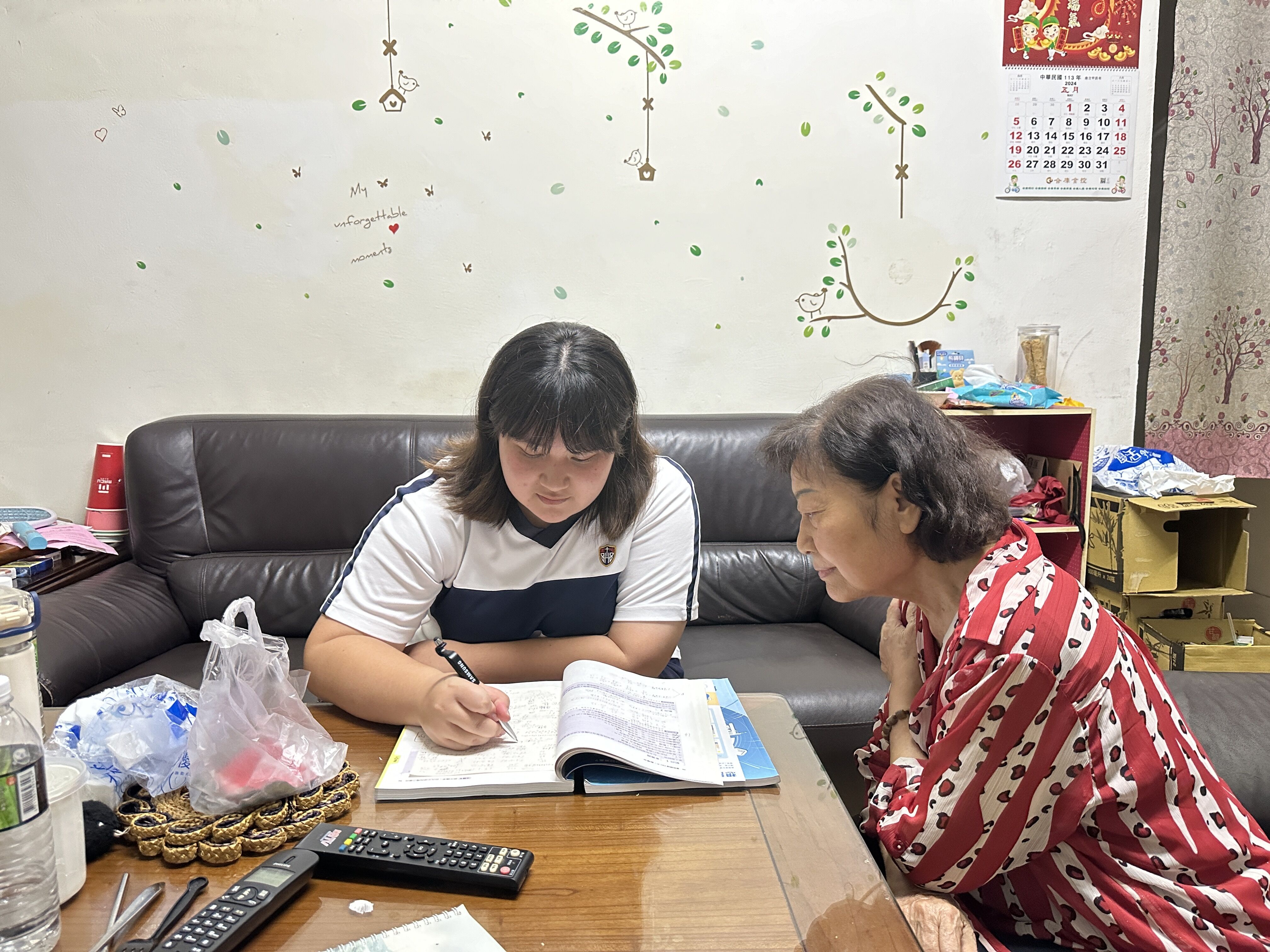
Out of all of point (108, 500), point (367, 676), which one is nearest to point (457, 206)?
point (108, 500)

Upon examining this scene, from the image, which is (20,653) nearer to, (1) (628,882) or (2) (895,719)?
(1) (628,882)

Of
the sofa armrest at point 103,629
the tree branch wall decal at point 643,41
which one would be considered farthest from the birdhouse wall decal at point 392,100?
the sofa armrest at point 103,629

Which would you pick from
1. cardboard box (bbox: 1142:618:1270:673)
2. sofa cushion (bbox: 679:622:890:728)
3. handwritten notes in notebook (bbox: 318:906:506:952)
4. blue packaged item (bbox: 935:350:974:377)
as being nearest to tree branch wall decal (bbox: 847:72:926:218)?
blue packaged item (bbox: 935:350:974:377)

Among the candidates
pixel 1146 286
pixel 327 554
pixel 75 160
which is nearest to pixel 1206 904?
pixel 327 554

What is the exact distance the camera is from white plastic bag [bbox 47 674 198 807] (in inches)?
35.5

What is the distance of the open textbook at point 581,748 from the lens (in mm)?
939

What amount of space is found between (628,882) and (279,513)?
1.94 meters

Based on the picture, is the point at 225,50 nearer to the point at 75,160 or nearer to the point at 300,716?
the point at 75,160

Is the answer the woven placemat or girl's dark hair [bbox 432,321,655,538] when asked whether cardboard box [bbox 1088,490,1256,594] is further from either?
the woven placemat

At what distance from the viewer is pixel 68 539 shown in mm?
2494

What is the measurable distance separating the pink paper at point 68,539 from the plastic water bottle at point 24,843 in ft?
6.98

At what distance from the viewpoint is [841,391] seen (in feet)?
3.65

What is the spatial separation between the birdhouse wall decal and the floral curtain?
2.58 m

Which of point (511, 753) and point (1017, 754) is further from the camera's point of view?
point (511, 753)
